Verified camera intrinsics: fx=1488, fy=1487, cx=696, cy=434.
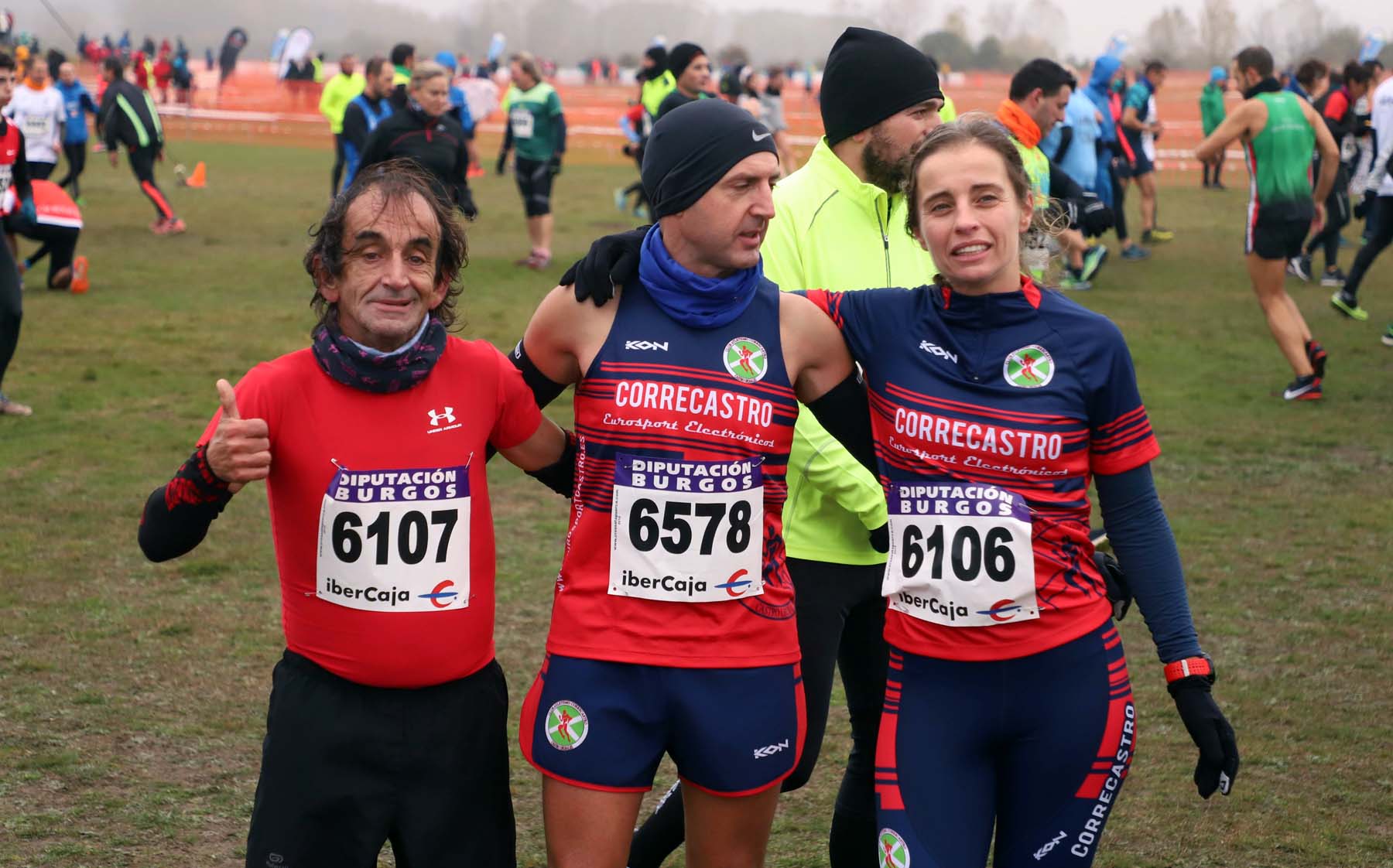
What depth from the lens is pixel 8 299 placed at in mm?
8289

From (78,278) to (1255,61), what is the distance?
33.8 ft

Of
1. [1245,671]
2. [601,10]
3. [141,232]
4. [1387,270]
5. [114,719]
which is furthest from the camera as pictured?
[601,10]

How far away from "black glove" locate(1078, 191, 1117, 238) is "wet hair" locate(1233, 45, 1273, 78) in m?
2.82

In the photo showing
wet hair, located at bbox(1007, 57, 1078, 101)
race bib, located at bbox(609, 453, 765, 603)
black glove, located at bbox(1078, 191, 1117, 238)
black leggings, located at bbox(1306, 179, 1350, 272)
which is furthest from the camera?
black leggings, located at bbox(1306, 179, 1350, 272)

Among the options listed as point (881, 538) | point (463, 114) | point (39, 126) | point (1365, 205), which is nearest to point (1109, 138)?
point (1365, 205)

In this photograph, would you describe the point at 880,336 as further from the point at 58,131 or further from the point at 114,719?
the point at 58,131

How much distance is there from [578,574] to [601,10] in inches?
7718

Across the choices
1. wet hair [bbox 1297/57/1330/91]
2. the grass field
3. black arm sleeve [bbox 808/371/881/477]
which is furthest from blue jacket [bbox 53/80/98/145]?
black arm sleeve [bbox 808/371/881/477]

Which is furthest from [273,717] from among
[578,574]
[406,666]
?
[578,574]

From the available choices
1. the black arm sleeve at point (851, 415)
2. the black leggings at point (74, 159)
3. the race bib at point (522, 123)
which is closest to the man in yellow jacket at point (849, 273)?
the black arm sleeve at point (851, 415)

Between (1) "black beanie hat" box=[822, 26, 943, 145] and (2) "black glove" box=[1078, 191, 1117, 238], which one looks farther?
(2) "black glove" box=[1078, 191, 1117, 238]

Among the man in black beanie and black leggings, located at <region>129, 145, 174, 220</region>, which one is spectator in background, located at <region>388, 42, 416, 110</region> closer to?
black leggings, located at <region>129, 145, 174, 220</region>

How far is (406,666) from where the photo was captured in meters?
2.87

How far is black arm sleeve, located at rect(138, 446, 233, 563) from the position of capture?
277 cm
